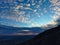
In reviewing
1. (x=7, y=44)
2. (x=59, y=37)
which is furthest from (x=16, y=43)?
(x=59, y=37)

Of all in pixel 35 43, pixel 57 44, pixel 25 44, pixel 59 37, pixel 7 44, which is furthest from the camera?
pixel 7 44

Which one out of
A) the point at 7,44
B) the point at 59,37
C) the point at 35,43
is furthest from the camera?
the point at 7,44

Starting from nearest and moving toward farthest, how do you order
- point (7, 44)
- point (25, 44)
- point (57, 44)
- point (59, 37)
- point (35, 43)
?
point (57, 44) < point (59, 37) < point (35, 43) < point (25, 44) < point (7, 44)

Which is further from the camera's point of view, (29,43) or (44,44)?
(29,43)

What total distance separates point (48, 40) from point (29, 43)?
24.8ft

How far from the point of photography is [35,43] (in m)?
50.0

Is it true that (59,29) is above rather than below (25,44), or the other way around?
above

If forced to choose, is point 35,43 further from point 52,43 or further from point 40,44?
point 52,43

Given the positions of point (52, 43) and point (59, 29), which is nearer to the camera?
point (52, 43)

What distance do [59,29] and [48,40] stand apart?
7.26m

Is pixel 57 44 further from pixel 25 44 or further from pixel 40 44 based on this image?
pixel 25 44

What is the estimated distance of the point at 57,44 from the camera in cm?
4225

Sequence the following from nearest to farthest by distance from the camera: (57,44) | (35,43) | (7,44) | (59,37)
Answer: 1. (57,44)
2. (59,37)
3. (35,43)
4. (7,44)

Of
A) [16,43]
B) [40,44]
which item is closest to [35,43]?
[40,44]
